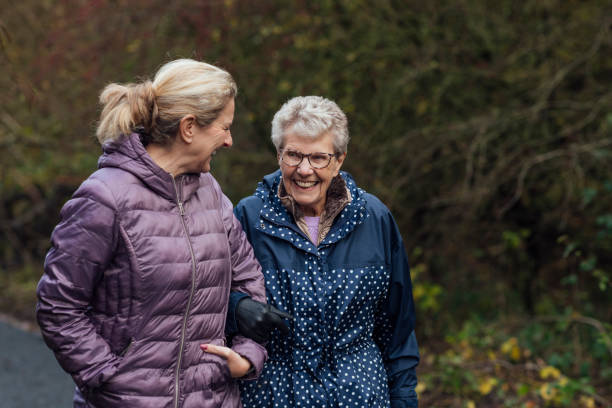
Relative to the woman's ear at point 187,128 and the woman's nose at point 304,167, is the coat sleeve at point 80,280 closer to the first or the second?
the woman's ear at point 187,128

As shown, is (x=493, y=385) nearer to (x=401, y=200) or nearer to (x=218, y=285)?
(x=401, y=200)

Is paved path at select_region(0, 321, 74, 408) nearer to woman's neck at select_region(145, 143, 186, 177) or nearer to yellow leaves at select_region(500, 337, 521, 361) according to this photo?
yellow leaves at select_region(500, 337, 521, 361)

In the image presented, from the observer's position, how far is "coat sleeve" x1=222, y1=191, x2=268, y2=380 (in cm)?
245

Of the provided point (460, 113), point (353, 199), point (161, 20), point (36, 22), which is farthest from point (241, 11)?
point (36, 22)

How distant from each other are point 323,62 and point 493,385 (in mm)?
2760

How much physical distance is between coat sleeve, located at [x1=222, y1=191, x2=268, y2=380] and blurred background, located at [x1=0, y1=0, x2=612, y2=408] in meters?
2.71

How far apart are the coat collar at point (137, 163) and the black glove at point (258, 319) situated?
1.43 ft

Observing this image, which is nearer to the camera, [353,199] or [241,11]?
[353,199]

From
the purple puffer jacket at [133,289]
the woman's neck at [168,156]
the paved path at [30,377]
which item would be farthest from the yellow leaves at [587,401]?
the paved path at [30,377]

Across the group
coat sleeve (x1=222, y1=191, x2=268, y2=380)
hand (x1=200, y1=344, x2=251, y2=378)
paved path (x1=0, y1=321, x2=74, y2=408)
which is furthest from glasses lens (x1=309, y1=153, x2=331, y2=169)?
paved path (x1=0, y1=321, x2=74, y2=408)

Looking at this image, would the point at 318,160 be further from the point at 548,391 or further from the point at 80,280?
the point at 548,391

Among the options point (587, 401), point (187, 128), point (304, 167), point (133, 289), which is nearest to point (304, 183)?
point (304, 167)

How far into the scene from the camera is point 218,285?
235 centimetres

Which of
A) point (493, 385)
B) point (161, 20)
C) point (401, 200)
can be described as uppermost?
point (161, 20)
